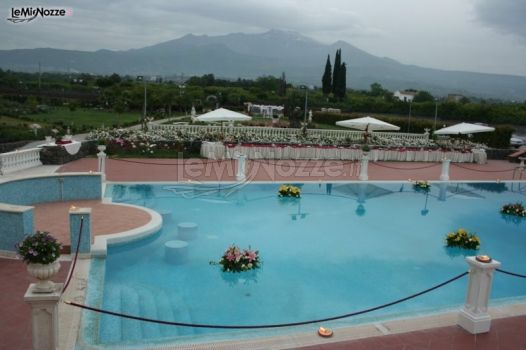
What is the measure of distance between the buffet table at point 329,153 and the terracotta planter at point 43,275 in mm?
15234

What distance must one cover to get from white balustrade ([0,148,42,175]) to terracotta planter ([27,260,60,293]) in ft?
34.9

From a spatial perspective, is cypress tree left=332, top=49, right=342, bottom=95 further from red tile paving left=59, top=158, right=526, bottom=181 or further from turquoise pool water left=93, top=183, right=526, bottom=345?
turquoise pool water left=93, top=183, right=526, bottom=345

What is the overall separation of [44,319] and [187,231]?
616 centimetres

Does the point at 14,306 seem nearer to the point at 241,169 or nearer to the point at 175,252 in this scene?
the point at 175,252

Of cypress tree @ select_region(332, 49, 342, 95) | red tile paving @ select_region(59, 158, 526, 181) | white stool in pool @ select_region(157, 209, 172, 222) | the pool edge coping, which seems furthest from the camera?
cypress tree @ select_region(332, 49, 342, 95)

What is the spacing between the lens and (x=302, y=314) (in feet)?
24.4

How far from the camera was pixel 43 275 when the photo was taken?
5023 millimetres

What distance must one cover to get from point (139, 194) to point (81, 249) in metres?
5.87

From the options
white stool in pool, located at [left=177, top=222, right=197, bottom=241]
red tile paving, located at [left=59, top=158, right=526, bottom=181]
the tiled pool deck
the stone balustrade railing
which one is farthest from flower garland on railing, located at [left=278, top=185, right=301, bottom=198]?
the stone balustrade railing

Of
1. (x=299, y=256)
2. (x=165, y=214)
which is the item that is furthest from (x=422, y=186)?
(x=165, y=214)

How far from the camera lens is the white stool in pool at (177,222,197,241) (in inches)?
425

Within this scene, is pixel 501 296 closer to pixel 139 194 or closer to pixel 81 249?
pixel 81 249

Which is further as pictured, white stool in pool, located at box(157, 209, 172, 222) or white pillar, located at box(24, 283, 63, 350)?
white stool in pool, located at box(157, 209, 172, 222)

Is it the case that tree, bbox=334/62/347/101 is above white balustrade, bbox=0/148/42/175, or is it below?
above
